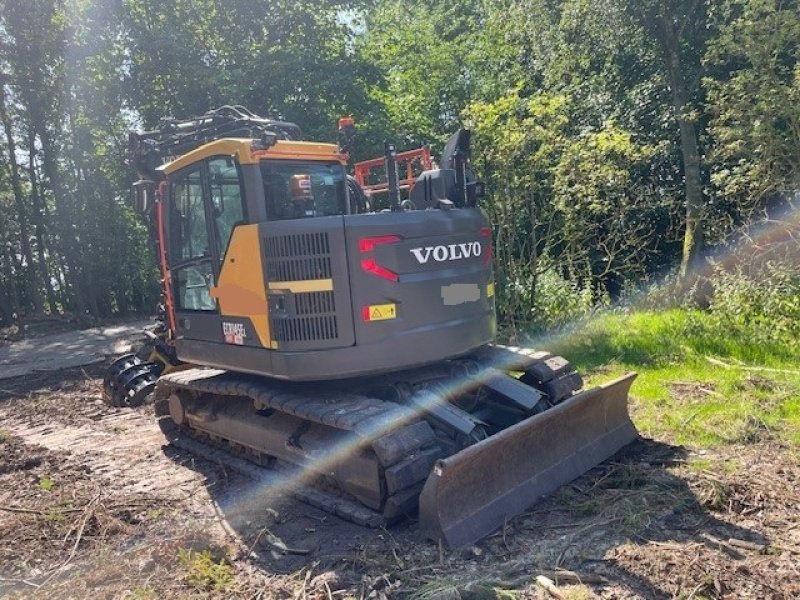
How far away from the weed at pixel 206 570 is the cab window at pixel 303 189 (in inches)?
90.0

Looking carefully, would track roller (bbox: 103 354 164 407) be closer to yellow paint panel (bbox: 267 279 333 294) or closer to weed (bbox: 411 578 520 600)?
yellow paint panel (bbox: 267 279 333 294)

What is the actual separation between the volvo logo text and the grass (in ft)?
7.29

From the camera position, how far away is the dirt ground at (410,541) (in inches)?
143

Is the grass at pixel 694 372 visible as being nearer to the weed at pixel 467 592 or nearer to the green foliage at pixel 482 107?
the green foliage at pixel 482 107

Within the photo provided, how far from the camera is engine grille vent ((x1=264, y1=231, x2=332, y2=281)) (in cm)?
474

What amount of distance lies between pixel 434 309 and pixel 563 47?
1182 centimetres

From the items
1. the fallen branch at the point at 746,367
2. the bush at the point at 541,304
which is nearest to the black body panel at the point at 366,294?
the fallen branch at the point at 746,367

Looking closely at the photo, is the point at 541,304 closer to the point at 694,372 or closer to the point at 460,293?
the point at 694,372

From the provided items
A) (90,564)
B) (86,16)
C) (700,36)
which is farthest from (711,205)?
(86,16)

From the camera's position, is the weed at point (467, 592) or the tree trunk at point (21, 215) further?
the tree trunk at point (21, 215)

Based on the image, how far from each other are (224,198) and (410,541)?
9.21 feet

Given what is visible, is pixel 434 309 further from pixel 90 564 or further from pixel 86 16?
pixel 86 16

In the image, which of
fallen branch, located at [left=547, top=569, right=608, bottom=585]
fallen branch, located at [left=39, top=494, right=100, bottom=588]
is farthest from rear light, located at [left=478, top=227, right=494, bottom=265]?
fallen branch, located at [left=39, top=494, right=100, bottom=588]

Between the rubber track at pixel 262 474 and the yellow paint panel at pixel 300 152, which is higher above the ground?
the yellow paint panel at pixel 300 152
